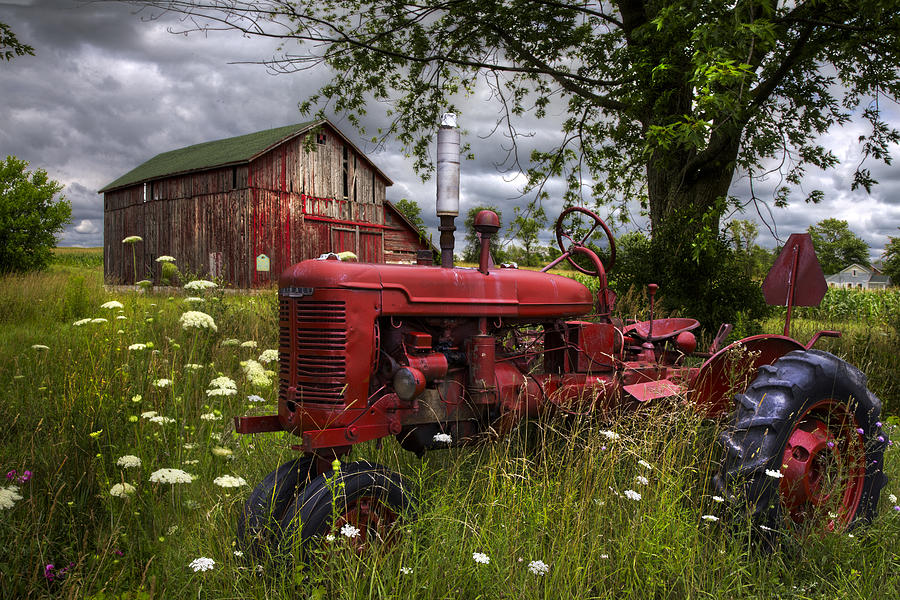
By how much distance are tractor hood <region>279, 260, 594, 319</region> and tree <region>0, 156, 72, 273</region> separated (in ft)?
57.3

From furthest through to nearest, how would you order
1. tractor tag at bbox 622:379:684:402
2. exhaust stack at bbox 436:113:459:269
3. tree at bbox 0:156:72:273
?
tree at bbox 0:156:72:273, tractor tag at bbox 622:379:684:402, exhaust stack at bbox 436:113:459:269

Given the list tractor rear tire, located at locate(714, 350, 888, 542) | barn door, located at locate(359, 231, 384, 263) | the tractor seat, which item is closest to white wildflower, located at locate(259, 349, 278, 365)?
the tractor seat

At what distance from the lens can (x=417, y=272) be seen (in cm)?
285

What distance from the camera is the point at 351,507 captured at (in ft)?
8.04

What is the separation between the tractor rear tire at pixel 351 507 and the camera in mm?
2303

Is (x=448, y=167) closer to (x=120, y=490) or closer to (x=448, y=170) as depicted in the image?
(x=448, y=170)

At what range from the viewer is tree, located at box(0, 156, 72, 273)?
16766 mm

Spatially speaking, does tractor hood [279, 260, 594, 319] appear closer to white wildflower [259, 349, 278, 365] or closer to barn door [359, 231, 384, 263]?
white wildflower [259, 349, 278, 365]

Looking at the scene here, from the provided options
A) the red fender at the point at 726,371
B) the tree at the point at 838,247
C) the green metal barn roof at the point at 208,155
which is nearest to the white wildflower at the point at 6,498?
the red fender at the point at 726,371

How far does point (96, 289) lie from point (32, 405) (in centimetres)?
597

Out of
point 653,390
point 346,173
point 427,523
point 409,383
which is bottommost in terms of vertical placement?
point 427,523

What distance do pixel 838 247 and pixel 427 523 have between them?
8920cm

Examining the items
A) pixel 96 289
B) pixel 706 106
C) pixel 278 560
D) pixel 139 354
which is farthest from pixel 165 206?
pixel 278 560

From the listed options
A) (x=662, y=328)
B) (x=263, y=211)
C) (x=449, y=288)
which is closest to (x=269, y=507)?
(x=449, y=288)
